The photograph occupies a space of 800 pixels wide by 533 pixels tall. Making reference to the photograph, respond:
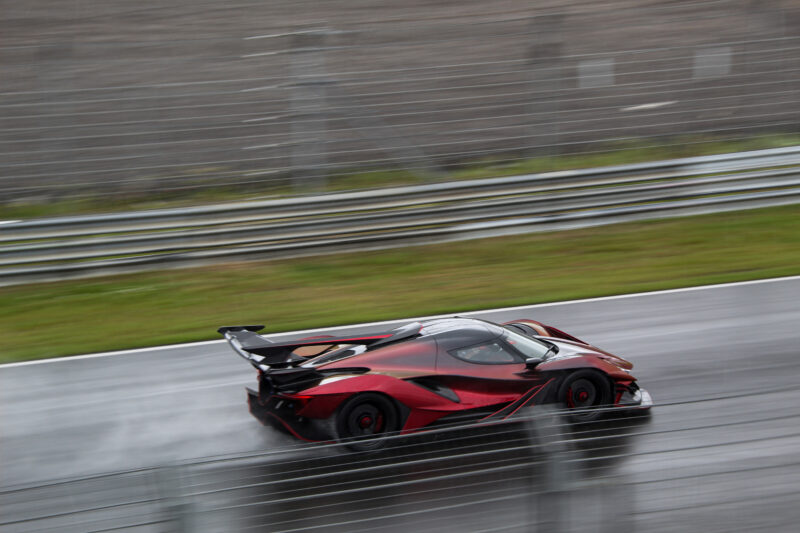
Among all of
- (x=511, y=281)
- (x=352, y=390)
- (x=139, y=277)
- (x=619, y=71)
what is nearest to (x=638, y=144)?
(x=619, y=71)

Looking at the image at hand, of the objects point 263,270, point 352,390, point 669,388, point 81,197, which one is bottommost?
point 669,388

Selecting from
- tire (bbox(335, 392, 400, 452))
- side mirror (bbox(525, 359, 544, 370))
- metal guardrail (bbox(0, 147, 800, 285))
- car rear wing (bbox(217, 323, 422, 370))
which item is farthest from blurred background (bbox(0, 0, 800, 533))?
car rear wing (bbox(217, 323, 422, 370))

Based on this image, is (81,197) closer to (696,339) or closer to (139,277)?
(139,277)

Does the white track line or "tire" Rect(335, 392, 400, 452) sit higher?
the white track line

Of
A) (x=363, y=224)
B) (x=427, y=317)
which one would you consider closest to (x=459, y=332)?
(x=427, y=317)

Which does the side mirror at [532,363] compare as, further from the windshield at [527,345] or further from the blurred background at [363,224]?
the blurred background at [363,224]

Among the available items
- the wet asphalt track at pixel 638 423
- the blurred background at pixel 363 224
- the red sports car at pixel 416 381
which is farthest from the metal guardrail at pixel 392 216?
the red sports car at pixel 416 381

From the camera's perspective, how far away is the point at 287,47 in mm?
18797

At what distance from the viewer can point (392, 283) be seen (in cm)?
1203

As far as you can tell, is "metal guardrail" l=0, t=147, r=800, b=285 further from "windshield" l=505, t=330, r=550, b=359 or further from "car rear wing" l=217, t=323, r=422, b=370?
"windshield" l=505, t=330, r=550, b=359

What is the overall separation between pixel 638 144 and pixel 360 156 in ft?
16.7

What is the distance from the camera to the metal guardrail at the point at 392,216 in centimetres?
1227

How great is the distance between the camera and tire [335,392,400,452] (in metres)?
6.82

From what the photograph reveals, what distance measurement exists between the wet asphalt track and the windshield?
44.5 inches
